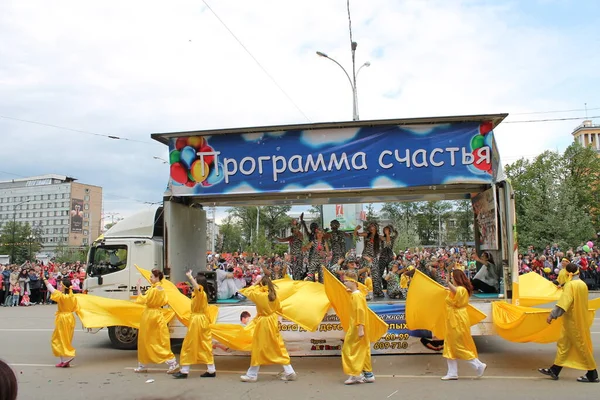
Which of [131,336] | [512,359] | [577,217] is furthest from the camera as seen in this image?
[577,217]

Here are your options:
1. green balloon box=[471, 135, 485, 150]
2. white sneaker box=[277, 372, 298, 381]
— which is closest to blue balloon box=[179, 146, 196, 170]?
white sneaker box=[277, 372, 298, 381]

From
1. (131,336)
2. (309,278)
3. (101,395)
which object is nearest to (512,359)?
(309,278)

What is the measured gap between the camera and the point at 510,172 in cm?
5400

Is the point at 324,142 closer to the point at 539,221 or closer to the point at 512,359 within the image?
the point at 512,359

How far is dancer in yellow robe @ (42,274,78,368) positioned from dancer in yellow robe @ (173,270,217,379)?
2209mm

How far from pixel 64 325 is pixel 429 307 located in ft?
20.5

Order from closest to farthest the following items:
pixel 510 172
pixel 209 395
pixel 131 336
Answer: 1. pixel 209 395
2. pixel 131 336
3. pixel 510 172

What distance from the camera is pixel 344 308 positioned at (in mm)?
7941

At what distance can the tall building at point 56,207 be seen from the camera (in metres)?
121

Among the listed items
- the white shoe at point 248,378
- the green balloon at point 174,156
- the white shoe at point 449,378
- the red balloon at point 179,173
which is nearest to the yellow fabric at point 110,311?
the white shoe at point 248,378

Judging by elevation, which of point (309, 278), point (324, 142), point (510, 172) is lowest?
point (309, 278)

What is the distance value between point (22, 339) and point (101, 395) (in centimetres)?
590

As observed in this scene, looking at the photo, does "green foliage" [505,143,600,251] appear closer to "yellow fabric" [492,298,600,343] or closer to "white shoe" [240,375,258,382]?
"yellow fabric" [492,298,600,343]

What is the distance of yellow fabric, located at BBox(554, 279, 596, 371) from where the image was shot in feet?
22.7
